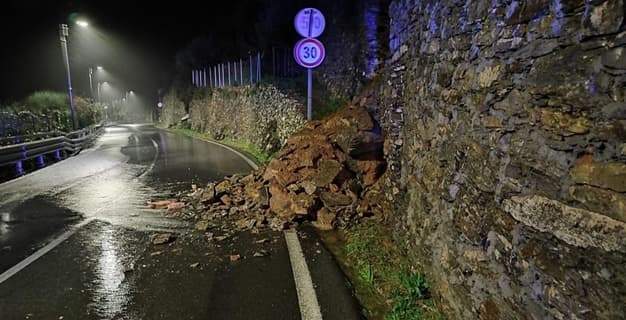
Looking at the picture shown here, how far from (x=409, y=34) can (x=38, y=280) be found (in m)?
6.18

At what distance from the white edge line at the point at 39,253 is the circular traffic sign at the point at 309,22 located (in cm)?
705

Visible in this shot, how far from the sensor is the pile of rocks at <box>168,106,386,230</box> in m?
6.43

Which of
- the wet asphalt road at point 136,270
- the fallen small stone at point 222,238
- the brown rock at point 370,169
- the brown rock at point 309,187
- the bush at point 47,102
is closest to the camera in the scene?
the wet asphalt road at point 136,270

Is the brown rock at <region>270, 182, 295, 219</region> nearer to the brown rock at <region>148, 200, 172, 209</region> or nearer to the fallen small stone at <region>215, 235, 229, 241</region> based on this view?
the fallen small stone at <region>215, 235, 229, 241</region>

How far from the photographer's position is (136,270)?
4.73 m

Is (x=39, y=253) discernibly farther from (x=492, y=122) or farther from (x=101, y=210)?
(x=492, y=122)

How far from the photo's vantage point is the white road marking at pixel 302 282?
3.60 meters

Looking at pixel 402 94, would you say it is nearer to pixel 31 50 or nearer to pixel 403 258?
pixel 403 258

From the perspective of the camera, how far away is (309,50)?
957cm

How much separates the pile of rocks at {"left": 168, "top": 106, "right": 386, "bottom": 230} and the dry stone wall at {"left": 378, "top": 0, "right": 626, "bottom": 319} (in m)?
2.39

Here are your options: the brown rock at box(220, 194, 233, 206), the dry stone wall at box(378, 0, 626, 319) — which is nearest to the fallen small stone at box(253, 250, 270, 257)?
the dry stone wall at box(378, 0, 626, 319)

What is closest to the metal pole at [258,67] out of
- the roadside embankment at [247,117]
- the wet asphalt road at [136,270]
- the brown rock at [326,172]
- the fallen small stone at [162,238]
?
the roadside embankment at [247,117]

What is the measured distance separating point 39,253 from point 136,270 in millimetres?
1906

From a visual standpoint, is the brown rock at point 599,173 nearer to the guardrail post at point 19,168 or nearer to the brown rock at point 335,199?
the brown rock at point 335,199
